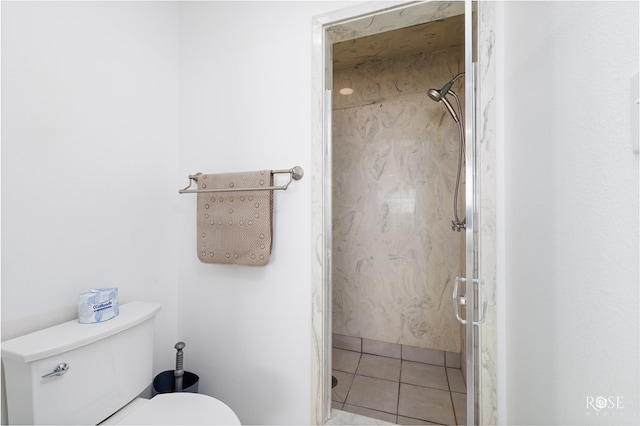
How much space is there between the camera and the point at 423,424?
58.4 inches

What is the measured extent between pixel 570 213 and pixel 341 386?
1.71 meters

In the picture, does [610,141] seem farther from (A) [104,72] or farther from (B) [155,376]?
(B) [155,376]

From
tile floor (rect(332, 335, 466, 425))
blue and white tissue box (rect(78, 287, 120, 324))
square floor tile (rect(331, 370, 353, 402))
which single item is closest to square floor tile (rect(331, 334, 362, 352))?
tile floor (rect(332, 335, 466, 425))

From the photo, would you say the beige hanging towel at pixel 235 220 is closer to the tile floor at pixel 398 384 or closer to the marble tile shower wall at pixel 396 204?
the tile floor at pixel 398 384

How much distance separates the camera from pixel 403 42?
2.02 metres

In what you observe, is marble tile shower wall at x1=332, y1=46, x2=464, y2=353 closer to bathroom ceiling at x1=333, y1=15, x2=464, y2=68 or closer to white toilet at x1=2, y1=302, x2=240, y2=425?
bathroom ceiling at x1=333, y1=15, x2=464, y2=68

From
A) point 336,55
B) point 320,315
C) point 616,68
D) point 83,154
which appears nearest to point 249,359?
point 320,315

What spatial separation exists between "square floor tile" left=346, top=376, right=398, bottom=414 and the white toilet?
94 cm

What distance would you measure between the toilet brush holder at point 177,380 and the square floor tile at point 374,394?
89 cm

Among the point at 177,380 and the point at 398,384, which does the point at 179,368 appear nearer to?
the point at 177,380

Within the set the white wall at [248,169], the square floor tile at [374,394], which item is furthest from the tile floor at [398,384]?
the white wall at [248,169]

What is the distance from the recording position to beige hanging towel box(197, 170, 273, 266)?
1.26 m

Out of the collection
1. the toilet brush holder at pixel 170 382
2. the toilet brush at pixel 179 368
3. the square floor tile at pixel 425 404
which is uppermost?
the toilet brush at pixel 179 368

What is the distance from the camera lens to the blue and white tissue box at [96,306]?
1026 mm
